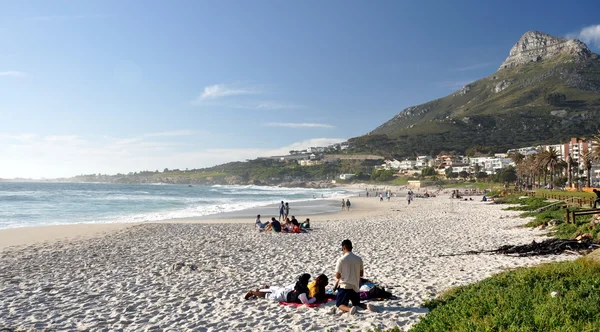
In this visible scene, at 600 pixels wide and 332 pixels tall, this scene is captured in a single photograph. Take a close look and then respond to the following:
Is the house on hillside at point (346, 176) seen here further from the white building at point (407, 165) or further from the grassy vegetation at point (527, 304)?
the grassy vegetation at point (527, 304)

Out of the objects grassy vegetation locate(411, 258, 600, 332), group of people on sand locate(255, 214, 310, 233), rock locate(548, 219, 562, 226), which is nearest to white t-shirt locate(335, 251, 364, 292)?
grassy vegetation locate(411, 258, 600, 332)

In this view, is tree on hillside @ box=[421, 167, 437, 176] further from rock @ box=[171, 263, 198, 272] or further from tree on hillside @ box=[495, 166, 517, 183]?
rock @ box=[171, 263, 198, 272]

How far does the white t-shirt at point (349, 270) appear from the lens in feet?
23.3

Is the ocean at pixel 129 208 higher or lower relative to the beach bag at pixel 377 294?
lower

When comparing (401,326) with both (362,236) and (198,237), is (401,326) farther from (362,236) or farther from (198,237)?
(198,237)

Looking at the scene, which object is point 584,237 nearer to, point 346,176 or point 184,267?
point 184,267

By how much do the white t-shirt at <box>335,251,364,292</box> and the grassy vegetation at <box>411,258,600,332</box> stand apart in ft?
4.57

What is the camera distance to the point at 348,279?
23.4ft

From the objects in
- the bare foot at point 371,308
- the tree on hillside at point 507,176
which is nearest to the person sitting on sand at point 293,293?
the bare foot at point 371,308

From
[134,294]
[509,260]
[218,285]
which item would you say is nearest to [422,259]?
[509,260]

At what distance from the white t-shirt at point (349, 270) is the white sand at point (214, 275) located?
522 mm

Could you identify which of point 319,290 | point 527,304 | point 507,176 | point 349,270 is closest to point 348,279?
point 349,270

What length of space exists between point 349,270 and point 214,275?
195 inches

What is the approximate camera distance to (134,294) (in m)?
8.97
